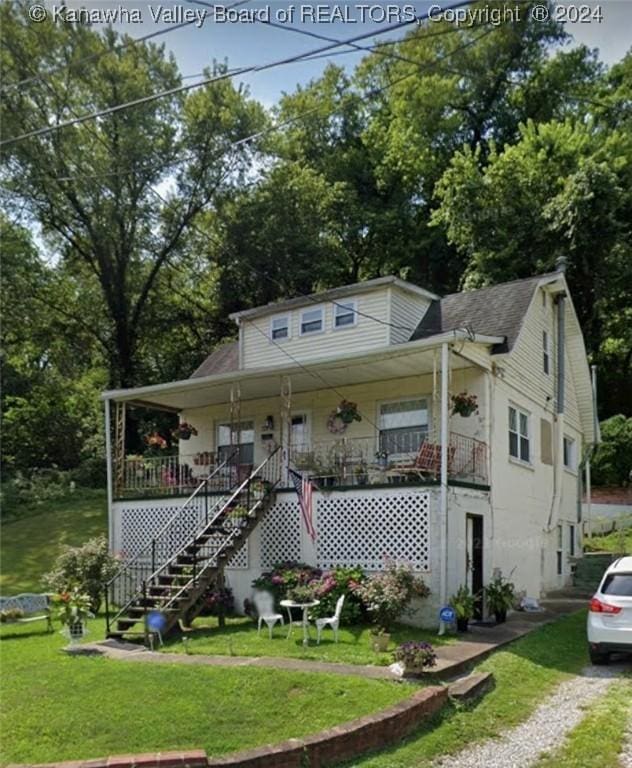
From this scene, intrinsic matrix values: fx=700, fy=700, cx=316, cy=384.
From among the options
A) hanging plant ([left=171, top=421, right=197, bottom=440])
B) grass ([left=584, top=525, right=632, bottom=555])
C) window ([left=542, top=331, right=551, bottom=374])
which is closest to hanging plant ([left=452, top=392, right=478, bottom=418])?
window ([left=542, top=331, right=551, bottom=374])

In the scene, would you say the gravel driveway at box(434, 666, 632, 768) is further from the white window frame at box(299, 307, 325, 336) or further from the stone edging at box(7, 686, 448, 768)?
the white window frame at box(299, 307, 325, 336)

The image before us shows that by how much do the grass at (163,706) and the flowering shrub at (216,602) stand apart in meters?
4.91

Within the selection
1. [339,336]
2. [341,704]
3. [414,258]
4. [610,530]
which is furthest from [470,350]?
[414,258]

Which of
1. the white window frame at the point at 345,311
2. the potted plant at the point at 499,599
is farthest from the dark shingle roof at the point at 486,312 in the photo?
the potted plant at the point at 499,599

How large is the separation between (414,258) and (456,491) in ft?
85.2

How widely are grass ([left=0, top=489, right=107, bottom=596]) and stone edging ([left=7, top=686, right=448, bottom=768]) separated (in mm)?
13560

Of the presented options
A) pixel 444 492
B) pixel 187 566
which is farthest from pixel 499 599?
pixel 187 566

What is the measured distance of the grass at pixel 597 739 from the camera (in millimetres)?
6139

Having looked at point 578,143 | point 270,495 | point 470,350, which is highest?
point 578,143

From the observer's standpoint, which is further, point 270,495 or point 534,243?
point 534,243

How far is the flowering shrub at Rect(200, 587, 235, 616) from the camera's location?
1398 centimetres

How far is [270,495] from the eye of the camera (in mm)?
14695

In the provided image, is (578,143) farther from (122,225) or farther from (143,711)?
(143,711)

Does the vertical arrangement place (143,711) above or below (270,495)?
below
